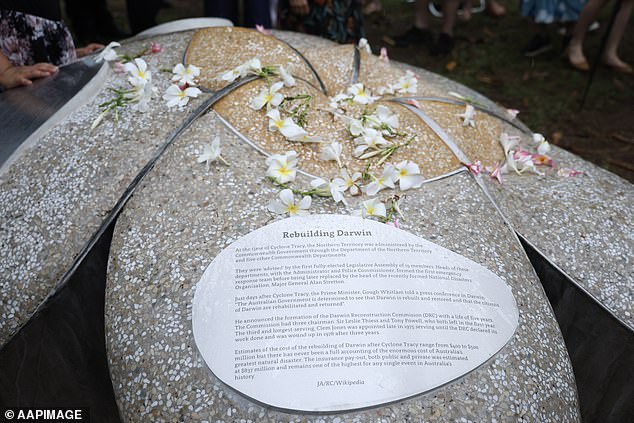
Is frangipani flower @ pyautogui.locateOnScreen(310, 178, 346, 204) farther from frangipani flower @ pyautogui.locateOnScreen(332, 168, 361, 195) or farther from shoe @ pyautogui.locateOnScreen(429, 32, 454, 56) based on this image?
shoe @ pyautogui.locateOnScreen(429, 32, 454, 56)

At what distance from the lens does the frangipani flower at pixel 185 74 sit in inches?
70.6

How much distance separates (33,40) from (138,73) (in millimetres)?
533

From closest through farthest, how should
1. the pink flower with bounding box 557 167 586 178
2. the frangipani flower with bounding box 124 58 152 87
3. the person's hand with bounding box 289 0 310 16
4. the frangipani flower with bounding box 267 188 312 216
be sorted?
the frangipani flower with bounding box 267 188 312 216 < the frangipani flower with bounding box 124 58 152 87 < the pink flower with bounding box 557 167 586 178 < the person's hand with bounding box 289 0 310 16

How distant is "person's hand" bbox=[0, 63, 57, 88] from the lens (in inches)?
72.8

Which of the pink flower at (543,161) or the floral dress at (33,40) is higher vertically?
the floral dress at (33,40)

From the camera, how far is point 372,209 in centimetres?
143

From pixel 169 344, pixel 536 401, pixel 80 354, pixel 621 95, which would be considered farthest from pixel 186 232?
pixel 621 95

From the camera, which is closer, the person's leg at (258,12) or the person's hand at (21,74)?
the person's hand at (21,74)

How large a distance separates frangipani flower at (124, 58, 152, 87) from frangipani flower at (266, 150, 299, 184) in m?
0.57

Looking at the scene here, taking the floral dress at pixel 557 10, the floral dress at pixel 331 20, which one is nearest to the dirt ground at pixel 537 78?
the floral dress at pixel 557 10

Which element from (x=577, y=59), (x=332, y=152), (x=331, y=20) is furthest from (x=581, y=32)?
(x=332, y=152)

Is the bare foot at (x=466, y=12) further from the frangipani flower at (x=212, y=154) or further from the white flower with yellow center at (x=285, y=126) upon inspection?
the frangipani flower at (x=212, y=154)

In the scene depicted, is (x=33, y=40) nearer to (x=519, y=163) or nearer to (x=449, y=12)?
(x=519, y=163)

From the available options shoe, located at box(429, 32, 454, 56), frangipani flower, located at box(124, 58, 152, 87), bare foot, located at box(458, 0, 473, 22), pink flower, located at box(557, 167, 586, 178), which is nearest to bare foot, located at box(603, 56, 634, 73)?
shoe, located at box(429, 32, 454, 56)
